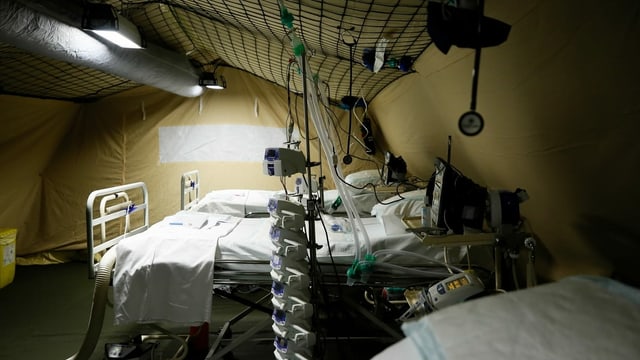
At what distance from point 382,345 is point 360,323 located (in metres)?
0.34

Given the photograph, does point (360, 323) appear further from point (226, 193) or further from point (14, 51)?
point (14, 51)

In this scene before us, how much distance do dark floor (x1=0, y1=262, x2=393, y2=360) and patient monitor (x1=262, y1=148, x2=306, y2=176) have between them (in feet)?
2.89

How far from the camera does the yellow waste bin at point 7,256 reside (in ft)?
9.49

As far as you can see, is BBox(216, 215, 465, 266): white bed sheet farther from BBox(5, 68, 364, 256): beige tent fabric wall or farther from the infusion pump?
BBox(5, 68, 364, 256): beige tent fabric wall

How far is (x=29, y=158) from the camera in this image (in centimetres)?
350

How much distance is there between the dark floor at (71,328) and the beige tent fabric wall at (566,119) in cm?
120

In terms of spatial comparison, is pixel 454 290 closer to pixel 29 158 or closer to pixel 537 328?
pixel 537 328

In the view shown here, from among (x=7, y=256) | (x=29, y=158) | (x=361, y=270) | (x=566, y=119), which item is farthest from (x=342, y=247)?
(x=29, y=158)

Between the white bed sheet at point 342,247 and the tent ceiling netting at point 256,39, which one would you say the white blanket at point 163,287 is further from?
the tent ceiling netting at point 256,39

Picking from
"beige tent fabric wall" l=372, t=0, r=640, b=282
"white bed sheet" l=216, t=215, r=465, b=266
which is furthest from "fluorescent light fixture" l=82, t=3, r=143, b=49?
"beige tent fabric wall" l=372, t=0, r=640, b=282

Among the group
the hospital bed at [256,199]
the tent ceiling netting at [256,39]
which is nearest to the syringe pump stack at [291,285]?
the tent ceiling netting at [256,39]

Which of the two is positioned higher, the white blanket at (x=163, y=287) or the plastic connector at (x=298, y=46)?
the plastic connector at (x=298, y=46)

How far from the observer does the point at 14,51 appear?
236cm

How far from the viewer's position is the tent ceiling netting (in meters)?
1.39
